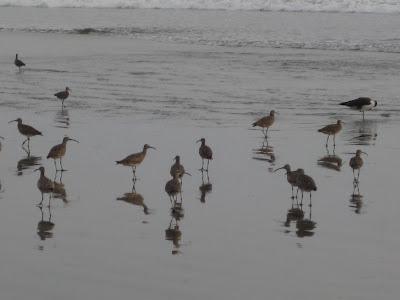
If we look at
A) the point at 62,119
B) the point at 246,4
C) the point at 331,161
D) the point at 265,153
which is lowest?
the point at 331,161

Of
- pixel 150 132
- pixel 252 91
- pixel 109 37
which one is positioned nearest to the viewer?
pixel 150 132

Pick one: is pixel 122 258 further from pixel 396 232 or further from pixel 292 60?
pixel 292 60

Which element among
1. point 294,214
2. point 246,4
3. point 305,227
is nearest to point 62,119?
point 294,214

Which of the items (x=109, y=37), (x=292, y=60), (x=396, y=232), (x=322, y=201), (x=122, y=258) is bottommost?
(x=122, y=258)

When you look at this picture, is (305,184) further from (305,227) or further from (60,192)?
(60,192)

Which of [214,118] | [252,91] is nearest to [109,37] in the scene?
[252,91]

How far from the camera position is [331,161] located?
47.8ft

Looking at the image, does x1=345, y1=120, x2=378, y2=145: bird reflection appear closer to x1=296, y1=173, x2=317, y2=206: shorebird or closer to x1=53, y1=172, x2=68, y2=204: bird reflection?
x1=296, y1=173, x2=317, y2=206: shorebird

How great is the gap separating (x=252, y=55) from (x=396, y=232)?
23.6 meters

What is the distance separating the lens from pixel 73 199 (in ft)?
38.4

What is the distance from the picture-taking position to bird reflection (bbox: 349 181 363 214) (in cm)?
1140

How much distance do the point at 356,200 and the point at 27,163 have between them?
5.42 metres

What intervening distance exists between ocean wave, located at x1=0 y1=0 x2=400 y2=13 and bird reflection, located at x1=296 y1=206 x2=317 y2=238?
5211 cm

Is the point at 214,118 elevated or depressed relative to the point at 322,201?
elevated
